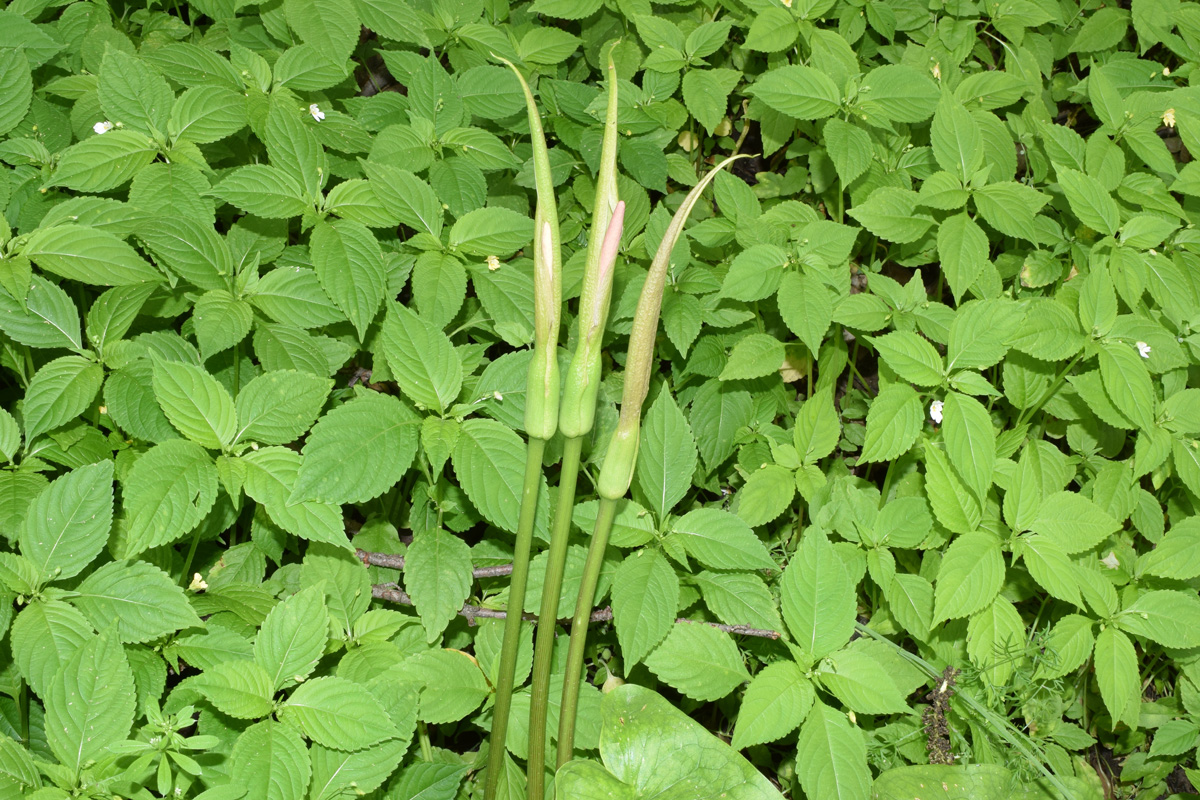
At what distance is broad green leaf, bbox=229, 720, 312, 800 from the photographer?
164cm

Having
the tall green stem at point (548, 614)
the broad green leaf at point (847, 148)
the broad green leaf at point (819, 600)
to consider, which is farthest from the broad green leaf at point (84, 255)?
the broad green leaf at point (847, 148)

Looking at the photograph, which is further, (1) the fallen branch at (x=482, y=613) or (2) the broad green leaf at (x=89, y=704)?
(1) the fallen branch at (x=482, y=613)

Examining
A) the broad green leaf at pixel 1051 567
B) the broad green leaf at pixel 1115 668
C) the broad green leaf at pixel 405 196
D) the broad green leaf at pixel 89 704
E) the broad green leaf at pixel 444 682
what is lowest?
the broad green leaf at pixel 1115 668

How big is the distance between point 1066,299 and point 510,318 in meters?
1.79

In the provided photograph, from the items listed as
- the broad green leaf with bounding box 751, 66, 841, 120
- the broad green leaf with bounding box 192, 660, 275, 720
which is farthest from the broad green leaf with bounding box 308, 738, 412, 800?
the broad green leaf with bounding box 751, 66, 841, 120

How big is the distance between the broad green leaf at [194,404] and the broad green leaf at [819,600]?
1.30 metres

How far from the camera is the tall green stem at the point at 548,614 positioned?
1551 mm

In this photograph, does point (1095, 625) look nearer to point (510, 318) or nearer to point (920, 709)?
point (920, 709)

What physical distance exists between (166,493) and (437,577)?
2.05 feet

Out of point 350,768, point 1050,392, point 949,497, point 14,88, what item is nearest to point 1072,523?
point 949,497

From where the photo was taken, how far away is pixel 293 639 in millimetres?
1774

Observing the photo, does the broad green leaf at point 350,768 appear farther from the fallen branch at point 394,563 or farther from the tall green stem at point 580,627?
the fallen branch at point 394,563

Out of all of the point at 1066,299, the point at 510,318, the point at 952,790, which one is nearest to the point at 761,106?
the point at 1066,299

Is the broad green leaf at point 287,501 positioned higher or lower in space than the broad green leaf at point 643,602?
higher
